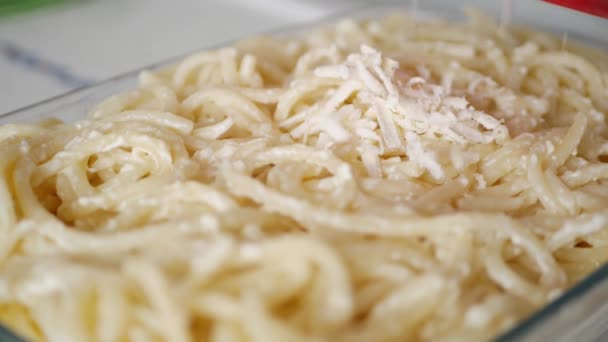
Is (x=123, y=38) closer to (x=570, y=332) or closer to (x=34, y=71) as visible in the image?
(x=34, y=71)

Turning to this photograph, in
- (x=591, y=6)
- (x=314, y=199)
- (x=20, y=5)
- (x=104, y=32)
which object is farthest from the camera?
(x=20, y=5)

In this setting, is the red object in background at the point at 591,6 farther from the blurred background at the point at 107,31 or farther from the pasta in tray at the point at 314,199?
the blurred background at the point at 107,31

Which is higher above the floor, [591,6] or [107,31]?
[591,6]

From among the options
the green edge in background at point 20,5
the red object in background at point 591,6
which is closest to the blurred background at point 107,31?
the green edge in background at point 20,5

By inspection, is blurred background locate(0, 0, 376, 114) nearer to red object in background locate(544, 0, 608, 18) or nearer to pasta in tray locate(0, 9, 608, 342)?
pasta in tray locate(0, 9, 608, 342)

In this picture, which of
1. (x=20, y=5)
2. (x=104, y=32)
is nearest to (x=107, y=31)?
(x=104, y=32)

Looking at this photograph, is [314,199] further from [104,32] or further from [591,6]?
[104,32]

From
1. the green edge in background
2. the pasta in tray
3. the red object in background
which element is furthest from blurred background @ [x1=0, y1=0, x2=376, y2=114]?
the red object in background
